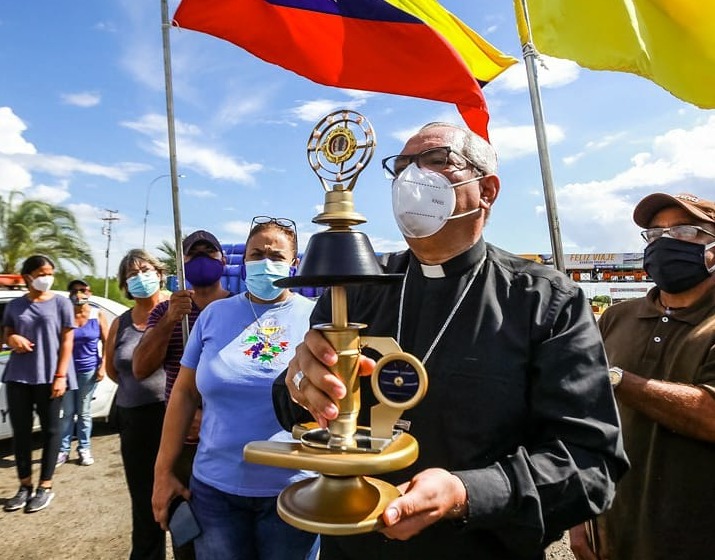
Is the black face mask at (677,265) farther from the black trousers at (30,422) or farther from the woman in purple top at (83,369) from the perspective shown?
the woman in purple top at (83,369)

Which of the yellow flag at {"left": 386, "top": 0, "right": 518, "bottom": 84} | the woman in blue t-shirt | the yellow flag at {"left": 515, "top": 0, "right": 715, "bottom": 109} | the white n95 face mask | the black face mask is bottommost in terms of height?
the woman in blue t-shirt

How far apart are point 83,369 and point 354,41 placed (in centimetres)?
467

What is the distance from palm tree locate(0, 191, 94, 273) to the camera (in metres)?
20.4

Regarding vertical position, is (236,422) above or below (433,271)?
below

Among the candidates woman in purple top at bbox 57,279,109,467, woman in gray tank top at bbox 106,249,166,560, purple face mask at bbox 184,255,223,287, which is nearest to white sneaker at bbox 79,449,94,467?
woman in purple top at bbox 57,279,109,467

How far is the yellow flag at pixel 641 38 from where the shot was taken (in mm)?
2619

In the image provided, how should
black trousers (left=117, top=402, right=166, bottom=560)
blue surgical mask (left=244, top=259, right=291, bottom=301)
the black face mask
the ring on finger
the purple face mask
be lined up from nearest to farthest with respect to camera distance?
the ring on finger → the black face mask → blue surgical mask (left=244, top=259, right=291, bottom=301) → black trousers (left=117, top=402, right=166, bottom=560) → the purple face mask

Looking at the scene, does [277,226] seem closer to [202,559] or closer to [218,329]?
[218,329]

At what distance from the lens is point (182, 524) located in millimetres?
2162

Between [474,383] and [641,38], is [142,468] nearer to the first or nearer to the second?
[474,383]

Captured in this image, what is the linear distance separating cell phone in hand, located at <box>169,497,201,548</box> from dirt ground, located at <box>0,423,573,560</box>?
1.85 m

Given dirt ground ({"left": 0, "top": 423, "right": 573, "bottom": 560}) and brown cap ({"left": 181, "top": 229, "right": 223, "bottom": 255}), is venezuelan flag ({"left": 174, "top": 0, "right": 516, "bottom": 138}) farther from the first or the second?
dirt ground ({"left": 0, "top": 423, "right": 573, "bottom": 560})

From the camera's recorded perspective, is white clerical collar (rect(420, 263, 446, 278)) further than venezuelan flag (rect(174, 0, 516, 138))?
No

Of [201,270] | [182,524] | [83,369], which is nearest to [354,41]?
[201,270]
